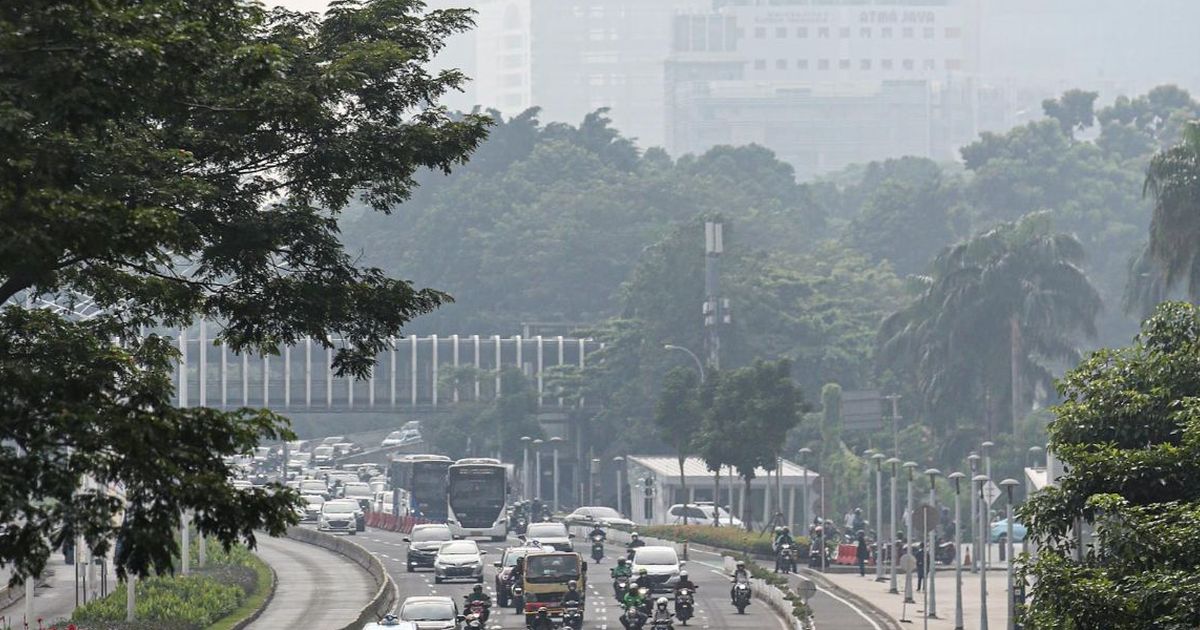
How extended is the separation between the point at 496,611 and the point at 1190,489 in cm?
3465

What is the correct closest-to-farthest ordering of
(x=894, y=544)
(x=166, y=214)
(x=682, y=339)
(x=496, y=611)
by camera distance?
(x=166, y=214), (x=496, y=611), (x=894, y=544), (x=682, y=339)

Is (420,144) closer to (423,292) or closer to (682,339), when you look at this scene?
(423,292)

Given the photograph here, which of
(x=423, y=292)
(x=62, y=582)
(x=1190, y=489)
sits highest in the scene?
(x=423, y=292)

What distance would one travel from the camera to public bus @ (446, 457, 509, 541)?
101 metres

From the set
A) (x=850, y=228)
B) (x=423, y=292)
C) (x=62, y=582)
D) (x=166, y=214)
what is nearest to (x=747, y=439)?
(x=62, y=582)

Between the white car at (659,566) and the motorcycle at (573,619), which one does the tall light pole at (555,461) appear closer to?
the white car at (659,566)

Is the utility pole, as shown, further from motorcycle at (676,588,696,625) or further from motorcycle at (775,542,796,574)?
motorcycle at (676,588,696,625)

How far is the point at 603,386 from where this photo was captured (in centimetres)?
14550

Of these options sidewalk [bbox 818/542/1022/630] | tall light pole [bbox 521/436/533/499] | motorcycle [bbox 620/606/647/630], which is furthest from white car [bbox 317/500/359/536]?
motorcycle [bbox 620/606/647/630]

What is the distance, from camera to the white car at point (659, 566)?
220 ft

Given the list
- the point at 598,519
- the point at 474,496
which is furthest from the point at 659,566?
the point at 598,519

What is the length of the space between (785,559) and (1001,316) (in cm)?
4952

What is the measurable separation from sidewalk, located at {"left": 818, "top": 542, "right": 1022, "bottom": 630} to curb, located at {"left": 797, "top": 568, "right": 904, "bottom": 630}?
0.19 meters

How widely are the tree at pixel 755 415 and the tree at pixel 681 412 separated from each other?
218 inches
